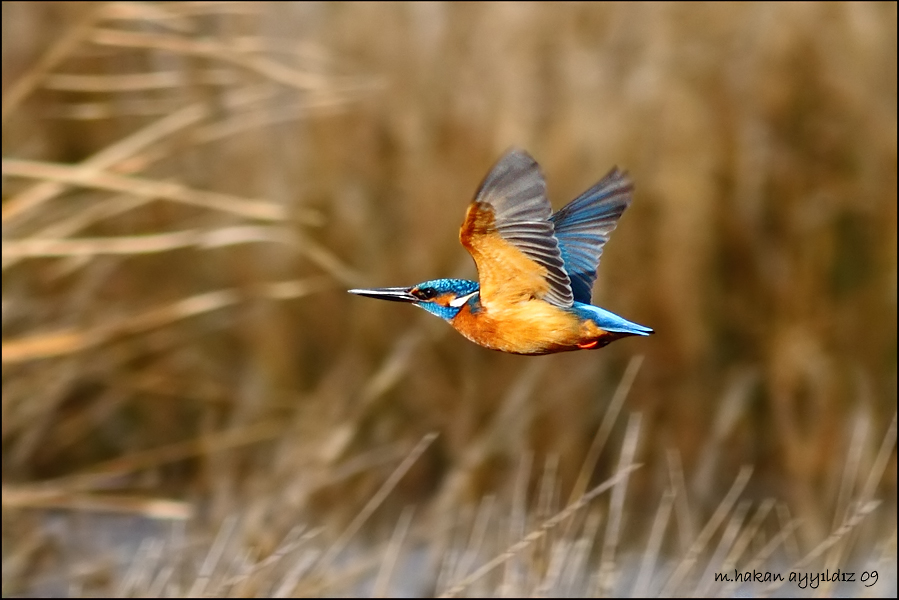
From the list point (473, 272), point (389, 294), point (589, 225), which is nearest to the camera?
point (389, 294)

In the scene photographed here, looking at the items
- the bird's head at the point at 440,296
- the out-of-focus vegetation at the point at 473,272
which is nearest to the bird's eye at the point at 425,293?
the bird's head at the point at 440,296

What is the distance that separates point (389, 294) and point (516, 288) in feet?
0.31

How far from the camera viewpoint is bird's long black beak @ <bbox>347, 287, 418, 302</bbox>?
689 mm

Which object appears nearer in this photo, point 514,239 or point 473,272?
point 514,239

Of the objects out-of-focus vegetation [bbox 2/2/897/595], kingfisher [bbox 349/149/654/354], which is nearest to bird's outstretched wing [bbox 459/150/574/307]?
kingfisher [bbox 349/149/654/354]

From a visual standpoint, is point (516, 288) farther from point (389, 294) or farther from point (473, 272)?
point (473, 272)

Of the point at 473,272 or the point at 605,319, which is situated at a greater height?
the point at 605,319

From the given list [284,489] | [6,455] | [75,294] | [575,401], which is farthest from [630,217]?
[6,455]

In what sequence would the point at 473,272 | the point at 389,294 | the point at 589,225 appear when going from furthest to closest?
the point at 473,272 < the point at 589,225 < the point at 389,294

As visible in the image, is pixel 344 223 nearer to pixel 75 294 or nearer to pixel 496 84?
pixel 496 84

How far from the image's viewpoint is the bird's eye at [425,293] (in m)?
0.77

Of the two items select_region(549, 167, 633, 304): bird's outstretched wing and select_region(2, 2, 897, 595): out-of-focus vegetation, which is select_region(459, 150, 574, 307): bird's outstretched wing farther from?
select_region(2, 2, 897, 595): out-of-focus vegetation

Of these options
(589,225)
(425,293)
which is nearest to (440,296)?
(425,293)

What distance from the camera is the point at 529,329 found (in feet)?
2.41
